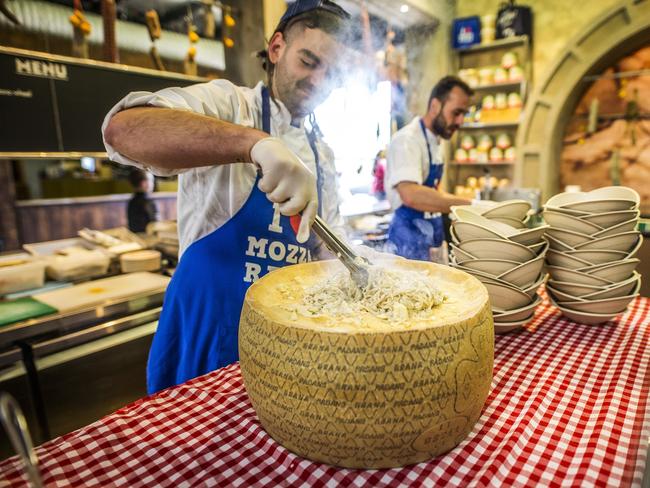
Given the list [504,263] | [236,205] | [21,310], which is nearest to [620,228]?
[504,263]

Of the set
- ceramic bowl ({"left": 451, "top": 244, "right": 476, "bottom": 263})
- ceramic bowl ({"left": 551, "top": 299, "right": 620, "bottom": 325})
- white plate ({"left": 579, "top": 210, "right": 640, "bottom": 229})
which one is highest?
white plate ({"left": 579, "top": 210, "right": 640, "bottom": 229})

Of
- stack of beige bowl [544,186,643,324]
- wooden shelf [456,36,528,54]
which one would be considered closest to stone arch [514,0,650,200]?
wooden shelf [456,36,528,54]

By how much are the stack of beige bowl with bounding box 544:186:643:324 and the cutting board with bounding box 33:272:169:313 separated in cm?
174

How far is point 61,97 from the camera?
1182 mm

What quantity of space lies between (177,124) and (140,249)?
1.68 meters

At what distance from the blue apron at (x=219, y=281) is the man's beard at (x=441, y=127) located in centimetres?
188

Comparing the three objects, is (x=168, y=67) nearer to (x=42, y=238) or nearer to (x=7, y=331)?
(x=7, y=331)

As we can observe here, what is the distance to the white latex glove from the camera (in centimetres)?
80

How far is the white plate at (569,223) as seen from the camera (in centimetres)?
120

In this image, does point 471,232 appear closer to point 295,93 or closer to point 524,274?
point 524,274

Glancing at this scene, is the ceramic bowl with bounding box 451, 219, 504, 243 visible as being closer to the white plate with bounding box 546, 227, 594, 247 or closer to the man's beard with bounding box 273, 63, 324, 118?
the white plate with bounding box 546, 227, 594, 247

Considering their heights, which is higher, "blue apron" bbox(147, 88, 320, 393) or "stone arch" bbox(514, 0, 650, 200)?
"stone arch" bbox(514, 0, 650, 200)

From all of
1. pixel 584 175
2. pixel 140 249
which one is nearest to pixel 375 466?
pixel 140 249

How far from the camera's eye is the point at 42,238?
5.20 metres
